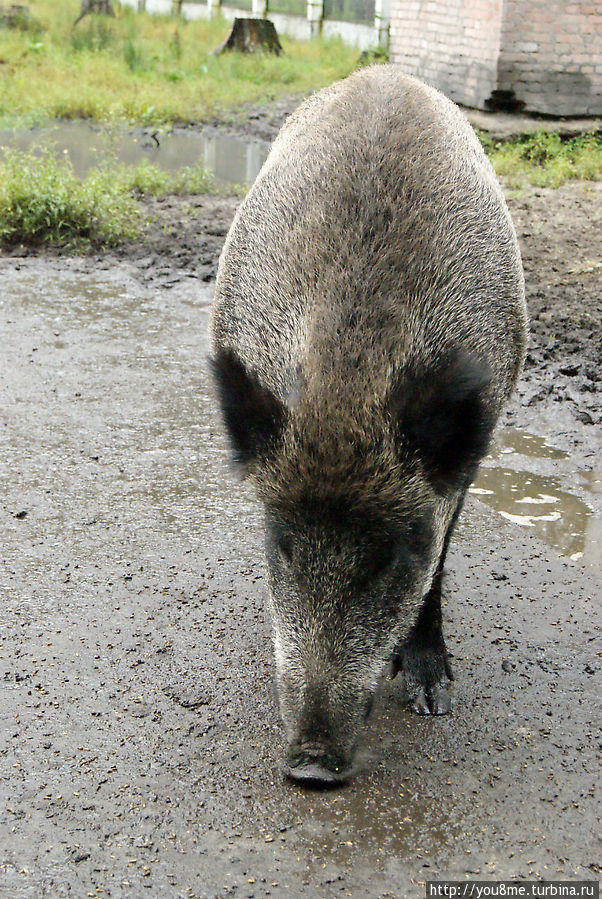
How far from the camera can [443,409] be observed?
2.59 meters

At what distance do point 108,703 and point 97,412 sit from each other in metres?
2.42

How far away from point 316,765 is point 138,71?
16.7 meters

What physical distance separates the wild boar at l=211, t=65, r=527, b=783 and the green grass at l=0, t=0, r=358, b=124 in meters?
9.35

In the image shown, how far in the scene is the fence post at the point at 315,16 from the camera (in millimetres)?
23172

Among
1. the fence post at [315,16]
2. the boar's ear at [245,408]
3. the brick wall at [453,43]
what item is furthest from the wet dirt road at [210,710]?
the fence post at [315,16]

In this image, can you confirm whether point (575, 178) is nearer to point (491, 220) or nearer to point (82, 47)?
point (491, 220)

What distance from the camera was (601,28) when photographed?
10641 millimetres

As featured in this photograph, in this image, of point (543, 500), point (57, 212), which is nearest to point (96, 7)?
point (57, 212)

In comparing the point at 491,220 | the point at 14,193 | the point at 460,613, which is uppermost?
the point at 491,220

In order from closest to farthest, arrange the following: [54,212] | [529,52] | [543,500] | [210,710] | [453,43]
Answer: [210,710]
[543,500]
[54,212]
[529,52]
[453,43]

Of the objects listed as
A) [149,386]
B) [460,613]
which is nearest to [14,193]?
[149,386]

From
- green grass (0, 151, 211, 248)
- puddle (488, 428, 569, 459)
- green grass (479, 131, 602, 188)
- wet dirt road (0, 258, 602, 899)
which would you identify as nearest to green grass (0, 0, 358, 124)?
green grass (0, 151, 211, 248)

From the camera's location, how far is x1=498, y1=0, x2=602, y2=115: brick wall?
415 inches

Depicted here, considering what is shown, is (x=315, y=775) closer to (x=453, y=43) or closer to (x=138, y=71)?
(x=453, y=43)
